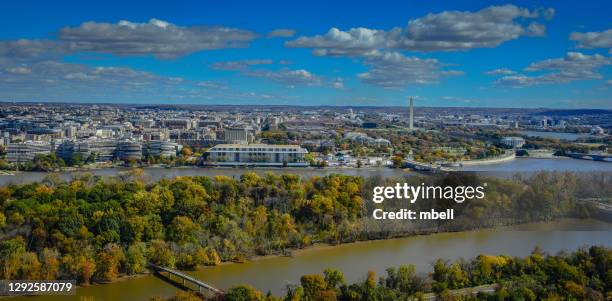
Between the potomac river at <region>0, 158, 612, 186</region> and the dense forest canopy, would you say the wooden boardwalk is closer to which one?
the dense forest canopy

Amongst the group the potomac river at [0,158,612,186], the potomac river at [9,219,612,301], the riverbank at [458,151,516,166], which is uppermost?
the riverbank at [458,151,516,166]

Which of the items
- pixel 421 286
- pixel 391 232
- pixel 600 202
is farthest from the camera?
pixel 600 202

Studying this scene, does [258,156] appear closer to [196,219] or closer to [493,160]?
[493,160]

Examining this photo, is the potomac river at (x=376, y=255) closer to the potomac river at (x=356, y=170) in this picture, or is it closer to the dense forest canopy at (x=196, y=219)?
the dense forest canopy at (x=196, y=219)

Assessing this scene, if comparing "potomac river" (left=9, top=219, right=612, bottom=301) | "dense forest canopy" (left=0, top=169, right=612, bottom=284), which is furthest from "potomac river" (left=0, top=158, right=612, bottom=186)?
"potomac river" (left=9, top=219, right=612, bottom=301)

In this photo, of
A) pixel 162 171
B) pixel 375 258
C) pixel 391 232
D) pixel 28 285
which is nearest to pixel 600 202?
pixel 391 232

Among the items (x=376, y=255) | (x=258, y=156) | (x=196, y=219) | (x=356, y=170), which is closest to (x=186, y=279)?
(x=196, y=219)

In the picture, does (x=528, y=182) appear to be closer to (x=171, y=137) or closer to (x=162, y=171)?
(x=162, y=171)

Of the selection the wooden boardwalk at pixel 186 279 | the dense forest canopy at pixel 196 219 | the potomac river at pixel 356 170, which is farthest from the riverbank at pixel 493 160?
the wooden boardwalk at pixel 186 279
